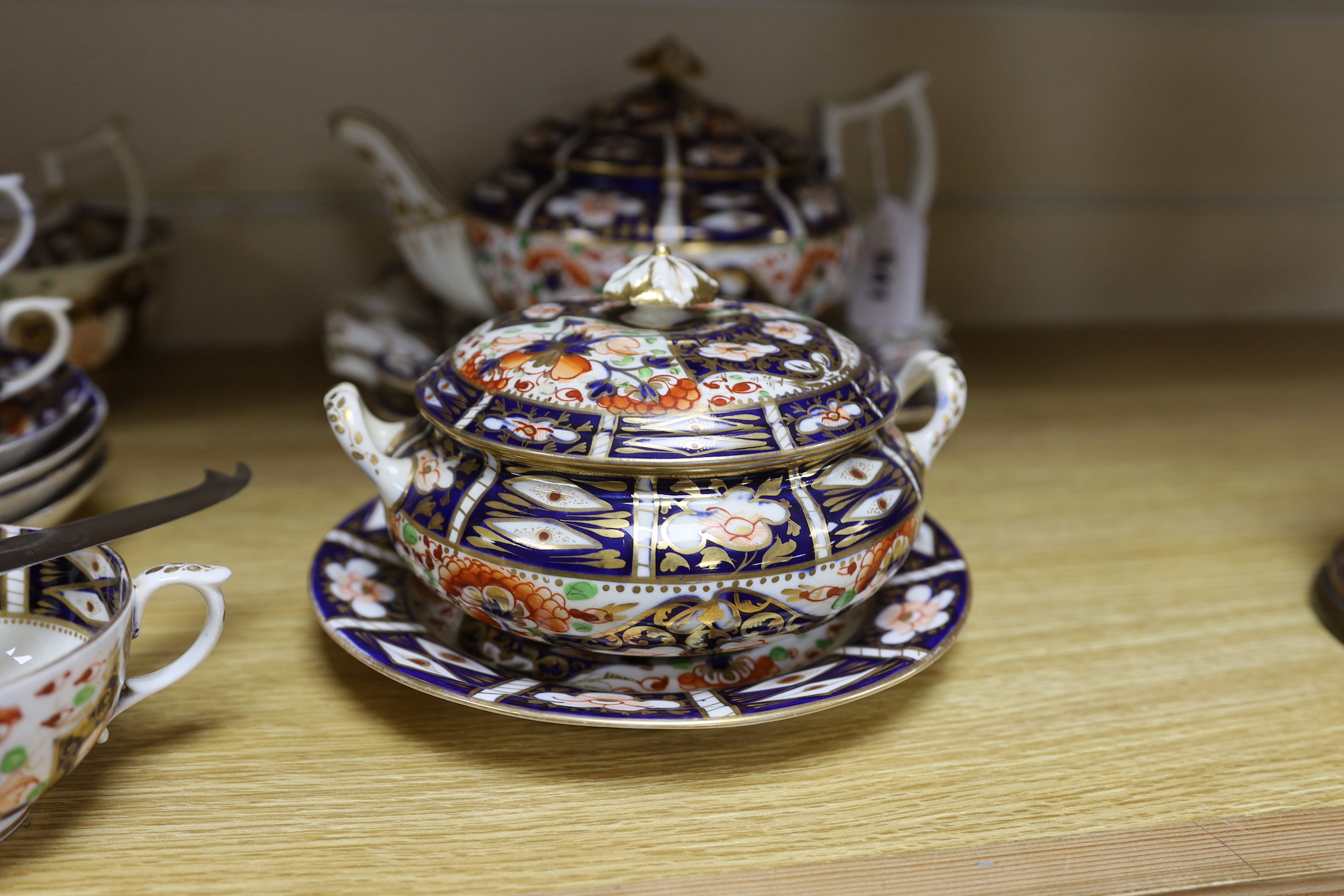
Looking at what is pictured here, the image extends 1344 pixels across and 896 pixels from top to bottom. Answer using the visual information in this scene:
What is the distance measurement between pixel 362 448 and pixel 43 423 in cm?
25

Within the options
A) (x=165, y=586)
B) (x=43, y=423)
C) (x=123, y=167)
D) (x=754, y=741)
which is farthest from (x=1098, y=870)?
(x=123, y=167)

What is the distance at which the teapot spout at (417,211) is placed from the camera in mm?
685

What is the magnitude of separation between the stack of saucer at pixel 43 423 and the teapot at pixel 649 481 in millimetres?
180

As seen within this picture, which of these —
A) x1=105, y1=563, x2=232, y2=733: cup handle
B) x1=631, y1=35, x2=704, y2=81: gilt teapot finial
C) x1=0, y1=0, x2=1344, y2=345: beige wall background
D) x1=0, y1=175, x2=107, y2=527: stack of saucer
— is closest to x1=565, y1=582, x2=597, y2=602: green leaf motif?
x1=105, y1=563, x2=232, y2=733: cup handle

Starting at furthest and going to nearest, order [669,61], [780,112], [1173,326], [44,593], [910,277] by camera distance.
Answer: [1173,326], [780,112], [910,277], [669,61], [44,593]

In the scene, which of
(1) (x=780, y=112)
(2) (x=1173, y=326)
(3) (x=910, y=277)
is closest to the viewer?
(3) (x=910, y=277)

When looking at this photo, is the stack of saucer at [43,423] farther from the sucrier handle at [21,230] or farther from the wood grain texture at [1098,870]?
the wood grain texture at [1098,870]

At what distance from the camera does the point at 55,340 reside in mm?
568

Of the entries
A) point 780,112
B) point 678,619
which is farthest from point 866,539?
point 780,112

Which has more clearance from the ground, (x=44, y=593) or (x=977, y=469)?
(x=44, y=593)

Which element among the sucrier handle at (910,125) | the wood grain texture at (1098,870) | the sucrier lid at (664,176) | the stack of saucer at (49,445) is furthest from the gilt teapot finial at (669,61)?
the wood grain texture at (1098,870)

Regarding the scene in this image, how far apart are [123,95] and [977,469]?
2.33ft

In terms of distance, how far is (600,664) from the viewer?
0.43 meters

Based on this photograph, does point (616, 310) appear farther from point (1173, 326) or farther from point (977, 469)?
point (1173, 326)
